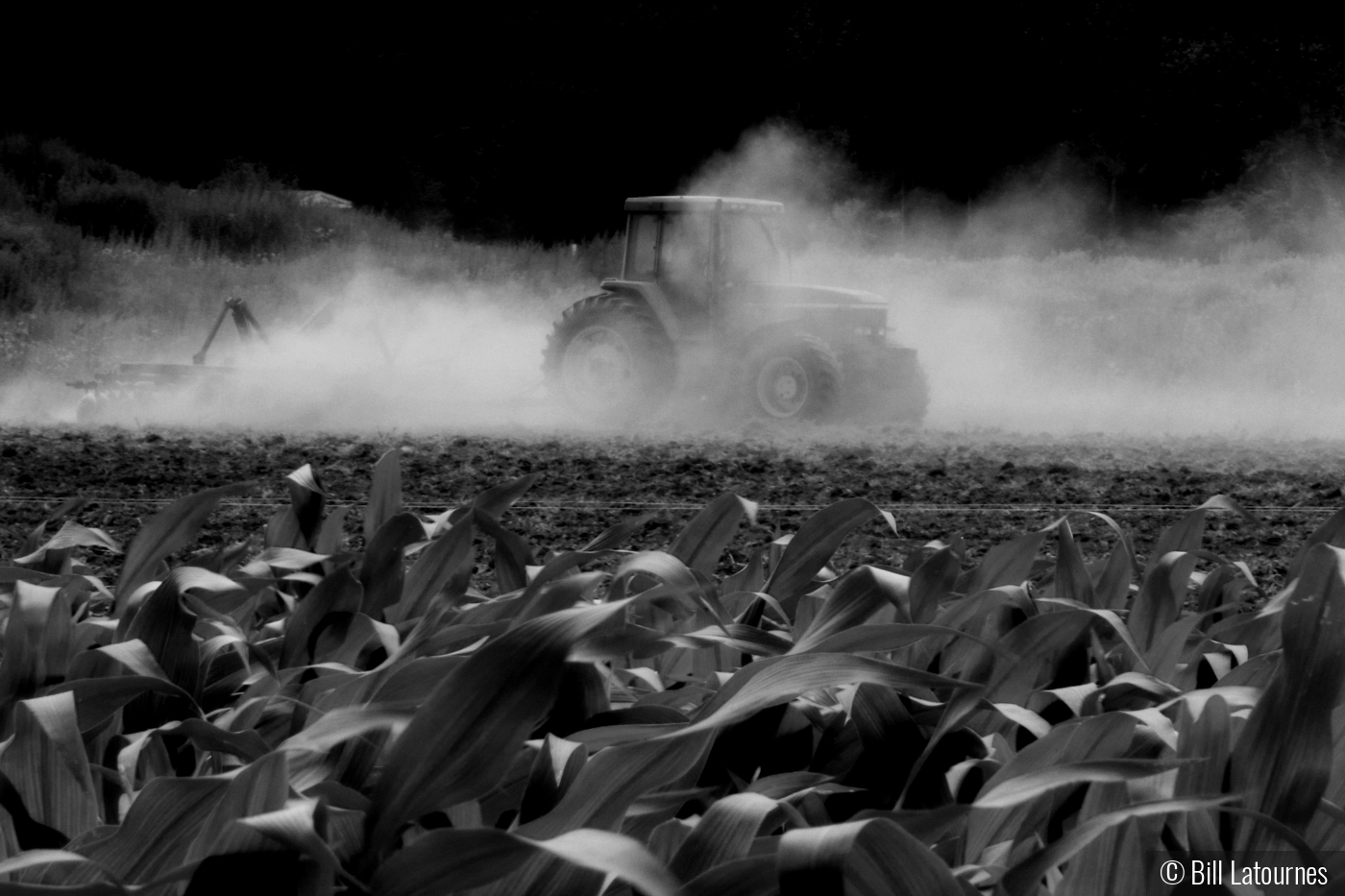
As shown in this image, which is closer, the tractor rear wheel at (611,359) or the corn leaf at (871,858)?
the corn leaf at (871,858)

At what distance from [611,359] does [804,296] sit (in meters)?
1.83

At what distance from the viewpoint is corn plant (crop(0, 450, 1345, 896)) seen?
0.93 metres

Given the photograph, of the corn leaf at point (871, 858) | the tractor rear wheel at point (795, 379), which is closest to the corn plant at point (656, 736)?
the corn leaf at point (871, 858)

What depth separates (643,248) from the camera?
41.9ft

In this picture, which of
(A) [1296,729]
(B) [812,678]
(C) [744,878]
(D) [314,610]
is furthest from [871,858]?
(D) [314,610]

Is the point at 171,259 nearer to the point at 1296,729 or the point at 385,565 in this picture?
the point at 385,565

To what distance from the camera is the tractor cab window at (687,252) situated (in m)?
12.3

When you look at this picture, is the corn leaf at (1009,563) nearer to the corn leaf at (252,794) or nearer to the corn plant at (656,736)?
the corn plant at (656,736)

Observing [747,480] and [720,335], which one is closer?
[747,480]

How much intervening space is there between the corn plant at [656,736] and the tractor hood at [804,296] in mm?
10474

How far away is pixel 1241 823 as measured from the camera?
107cm

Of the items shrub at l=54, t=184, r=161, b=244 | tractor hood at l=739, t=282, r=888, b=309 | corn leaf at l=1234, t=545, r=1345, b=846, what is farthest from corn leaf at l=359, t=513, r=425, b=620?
shrub at l=54, t=184, r=161, b=244

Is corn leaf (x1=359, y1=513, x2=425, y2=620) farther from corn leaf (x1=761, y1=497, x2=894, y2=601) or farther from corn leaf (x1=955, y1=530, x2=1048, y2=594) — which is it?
corn leaf (x1=955, y1=530, x2=1048, y2=594)

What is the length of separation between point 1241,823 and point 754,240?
462 inches
